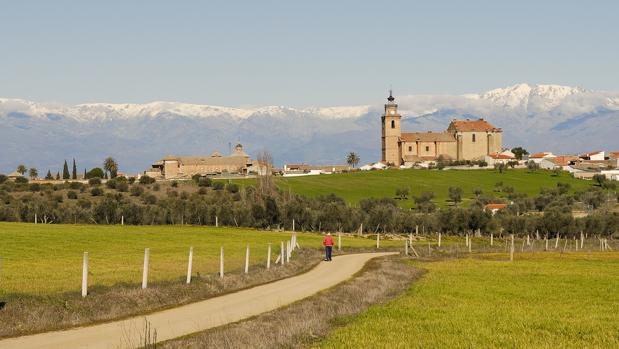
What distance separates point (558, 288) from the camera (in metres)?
37.6

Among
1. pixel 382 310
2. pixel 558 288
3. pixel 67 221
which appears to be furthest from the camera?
pixel 67 221

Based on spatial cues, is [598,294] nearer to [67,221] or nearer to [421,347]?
[421,347]

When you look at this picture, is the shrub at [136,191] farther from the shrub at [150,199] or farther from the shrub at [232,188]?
the shrub at [232,188]

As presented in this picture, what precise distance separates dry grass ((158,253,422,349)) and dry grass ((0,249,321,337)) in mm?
4084

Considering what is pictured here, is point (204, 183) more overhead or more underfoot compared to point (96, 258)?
more overhead

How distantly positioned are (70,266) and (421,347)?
76.9 feet

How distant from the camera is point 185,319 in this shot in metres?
25.9

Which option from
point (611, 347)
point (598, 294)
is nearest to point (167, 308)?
point (611, 347)

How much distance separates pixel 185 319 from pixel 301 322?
3.64 meters

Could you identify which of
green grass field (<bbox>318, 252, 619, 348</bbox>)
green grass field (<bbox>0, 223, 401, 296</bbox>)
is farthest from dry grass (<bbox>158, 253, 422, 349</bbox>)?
green grass field (<bbox>0, 223, 401, 296</bbox>)

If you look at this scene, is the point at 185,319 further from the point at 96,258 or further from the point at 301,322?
the point at 96,258

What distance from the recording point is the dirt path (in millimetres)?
21573

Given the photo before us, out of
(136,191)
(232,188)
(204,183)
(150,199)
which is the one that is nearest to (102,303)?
(150,199)

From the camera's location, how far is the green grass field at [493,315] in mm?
21438
